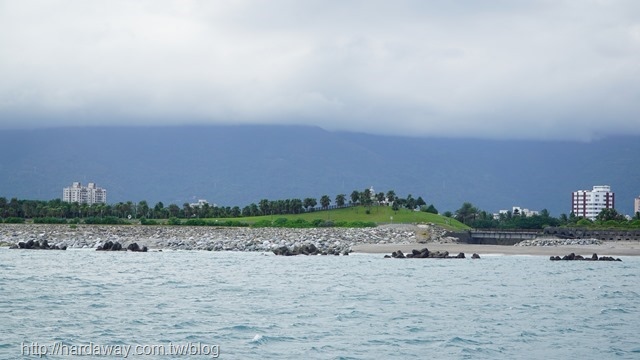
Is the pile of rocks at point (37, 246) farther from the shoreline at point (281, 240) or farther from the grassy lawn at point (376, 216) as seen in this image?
the grassy lawn at point (376, 216)

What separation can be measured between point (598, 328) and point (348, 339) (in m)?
10.8

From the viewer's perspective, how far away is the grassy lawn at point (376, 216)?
149875mm

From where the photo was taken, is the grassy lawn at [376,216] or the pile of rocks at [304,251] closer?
the pile of rocks at [304,251]

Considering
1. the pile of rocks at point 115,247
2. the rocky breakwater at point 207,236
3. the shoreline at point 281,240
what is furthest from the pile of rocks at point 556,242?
the pile of rocks at point 115,247

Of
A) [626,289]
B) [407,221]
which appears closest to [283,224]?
[407,221]

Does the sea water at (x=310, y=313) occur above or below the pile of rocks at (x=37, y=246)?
below

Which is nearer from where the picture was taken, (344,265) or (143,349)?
(143,349)

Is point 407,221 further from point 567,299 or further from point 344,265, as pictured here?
point 567,299

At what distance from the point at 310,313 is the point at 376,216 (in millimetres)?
118199

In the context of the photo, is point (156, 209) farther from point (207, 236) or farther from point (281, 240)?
point (281, 240)

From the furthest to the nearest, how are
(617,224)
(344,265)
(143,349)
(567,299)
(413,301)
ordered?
(617,224) → (344,265) → (567,299) → (413,301) → (143,349)

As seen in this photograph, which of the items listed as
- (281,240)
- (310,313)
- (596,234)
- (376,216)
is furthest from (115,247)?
(376,216)

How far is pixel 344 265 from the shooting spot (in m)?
72.4

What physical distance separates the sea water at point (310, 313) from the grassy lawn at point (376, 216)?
3309 inches
